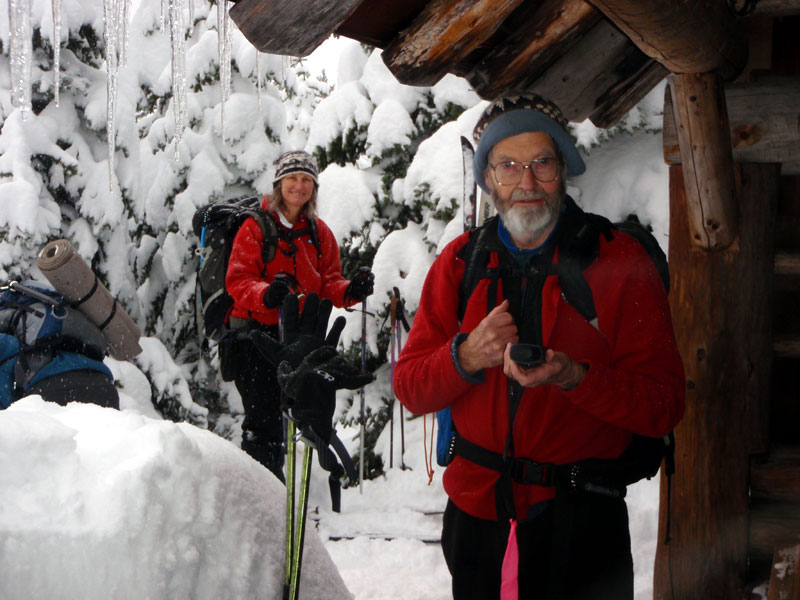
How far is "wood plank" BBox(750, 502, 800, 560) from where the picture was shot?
3.47 m

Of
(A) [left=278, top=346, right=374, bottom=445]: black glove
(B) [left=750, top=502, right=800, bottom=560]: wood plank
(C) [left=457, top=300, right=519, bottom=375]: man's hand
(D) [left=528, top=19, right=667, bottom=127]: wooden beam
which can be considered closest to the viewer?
(C) [left=457, top=300, right=519, bottom=375]: man's hand

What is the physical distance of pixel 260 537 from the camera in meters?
2.37

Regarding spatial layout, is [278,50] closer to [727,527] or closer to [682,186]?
[682,186]

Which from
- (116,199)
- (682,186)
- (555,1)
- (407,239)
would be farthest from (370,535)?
(116,199)

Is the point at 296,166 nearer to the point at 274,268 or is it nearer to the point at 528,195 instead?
the point at 274,268

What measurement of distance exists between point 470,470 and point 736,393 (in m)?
1.74

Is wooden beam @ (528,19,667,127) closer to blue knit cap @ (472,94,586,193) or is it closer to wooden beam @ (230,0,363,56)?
blue knit cap @ (472,94,586,193)

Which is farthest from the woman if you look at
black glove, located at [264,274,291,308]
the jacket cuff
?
the jacket cuff

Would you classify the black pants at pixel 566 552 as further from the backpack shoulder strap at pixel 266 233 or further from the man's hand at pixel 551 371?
the backpack shoulder strap at pixel 266 233

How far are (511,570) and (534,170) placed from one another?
4.26ft

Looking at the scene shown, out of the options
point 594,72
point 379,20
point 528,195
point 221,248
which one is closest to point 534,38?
point 594,72

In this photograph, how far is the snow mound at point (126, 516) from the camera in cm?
184

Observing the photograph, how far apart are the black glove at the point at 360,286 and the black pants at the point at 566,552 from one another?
340cm

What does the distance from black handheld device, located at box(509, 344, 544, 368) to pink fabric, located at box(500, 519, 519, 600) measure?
0.57m
